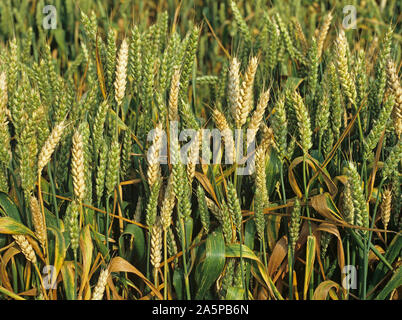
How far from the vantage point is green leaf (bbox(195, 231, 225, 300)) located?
1.49m

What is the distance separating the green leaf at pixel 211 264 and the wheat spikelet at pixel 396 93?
0.65 metres

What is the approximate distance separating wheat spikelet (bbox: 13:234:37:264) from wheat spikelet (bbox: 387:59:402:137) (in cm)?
116

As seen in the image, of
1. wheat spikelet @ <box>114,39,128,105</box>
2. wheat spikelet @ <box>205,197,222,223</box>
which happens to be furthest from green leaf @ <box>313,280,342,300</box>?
wheat spikelet @ <box>114,39,128,105</box>

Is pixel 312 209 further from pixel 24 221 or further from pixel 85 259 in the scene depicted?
pixel 24 221

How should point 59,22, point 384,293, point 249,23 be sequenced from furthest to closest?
point 249,23 < point 59,22 < point 384,293

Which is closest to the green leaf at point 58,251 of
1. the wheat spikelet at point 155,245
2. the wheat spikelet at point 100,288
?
the wheat spikelet at point 100,288

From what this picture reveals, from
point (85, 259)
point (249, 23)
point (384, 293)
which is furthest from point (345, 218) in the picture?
point (249, 23)

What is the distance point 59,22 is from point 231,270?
2.20 meters

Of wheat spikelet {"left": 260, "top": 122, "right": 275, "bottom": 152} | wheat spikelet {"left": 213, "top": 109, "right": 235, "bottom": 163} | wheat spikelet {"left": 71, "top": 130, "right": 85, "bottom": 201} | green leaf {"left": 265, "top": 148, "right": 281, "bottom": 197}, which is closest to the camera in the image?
wheat spikelet {"left": 71, "top": 130, "right": 85, "bottom": 201}

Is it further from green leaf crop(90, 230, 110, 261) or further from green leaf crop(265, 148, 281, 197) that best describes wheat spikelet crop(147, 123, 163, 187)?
green leaf crop(265, 148, 281, 197)

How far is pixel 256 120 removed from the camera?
1.44 meters

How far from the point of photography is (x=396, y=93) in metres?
1.56

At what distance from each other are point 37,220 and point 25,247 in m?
0.11

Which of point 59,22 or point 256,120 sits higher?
point 59,22
